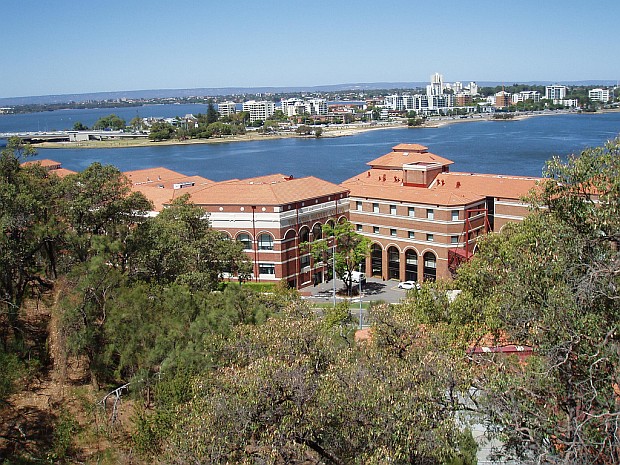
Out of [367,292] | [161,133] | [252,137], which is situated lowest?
[367,292]

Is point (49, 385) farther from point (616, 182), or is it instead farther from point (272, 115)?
point (272, 115)

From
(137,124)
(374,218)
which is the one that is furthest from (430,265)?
(137,124)

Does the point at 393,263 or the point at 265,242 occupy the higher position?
the point at 265,242

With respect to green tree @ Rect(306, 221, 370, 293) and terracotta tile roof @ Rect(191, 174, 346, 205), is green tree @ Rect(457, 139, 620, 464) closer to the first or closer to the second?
green tree @ Rect(306, 221, 370, 293)

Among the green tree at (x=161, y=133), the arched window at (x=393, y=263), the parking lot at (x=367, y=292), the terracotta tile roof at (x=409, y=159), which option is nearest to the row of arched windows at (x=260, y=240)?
the parking lot at (x=367, y=292)

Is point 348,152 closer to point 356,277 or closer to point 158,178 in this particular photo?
point 158,178

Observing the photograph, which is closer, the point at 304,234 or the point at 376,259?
the point at 304,234

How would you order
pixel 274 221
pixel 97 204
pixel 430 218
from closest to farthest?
pixel 97 204 < pixel 274 221 < pixel 430 218
